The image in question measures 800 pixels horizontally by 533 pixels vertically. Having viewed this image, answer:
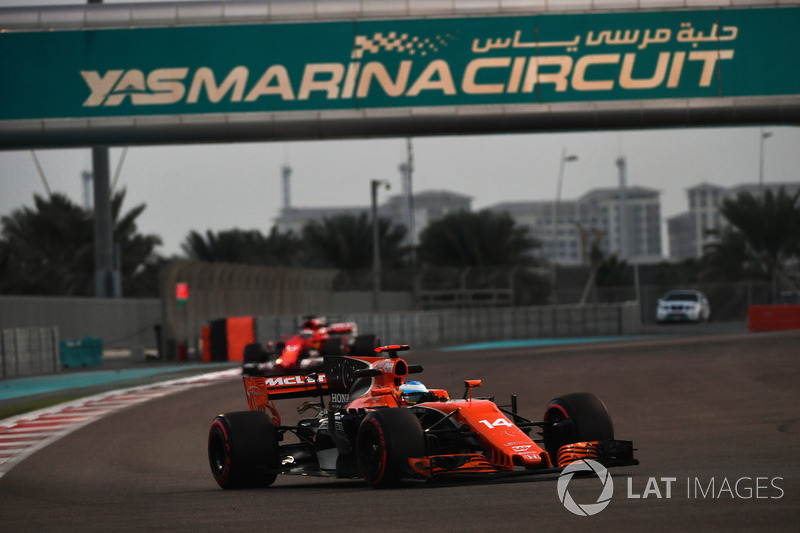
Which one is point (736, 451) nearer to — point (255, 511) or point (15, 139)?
point (255, 511)

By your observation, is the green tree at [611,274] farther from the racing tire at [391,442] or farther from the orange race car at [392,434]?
the racing tire at [391,442]

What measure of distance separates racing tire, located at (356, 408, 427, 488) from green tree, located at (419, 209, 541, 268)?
1917 inches

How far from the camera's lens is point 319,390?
1123 cm

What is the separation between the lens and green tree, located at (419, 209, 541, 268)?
2282 inches

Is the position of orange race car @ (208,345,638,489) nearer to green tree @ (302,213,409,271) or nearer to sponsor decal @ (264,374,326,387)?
sponsor decal @ (264,374,326,387)

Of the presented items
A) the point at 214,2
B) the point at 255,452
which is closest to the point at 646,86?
the point at 214,2

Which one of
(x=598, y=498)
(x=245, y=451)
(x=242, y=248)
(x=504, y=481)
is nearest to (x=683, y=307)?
(x=242, y=248)

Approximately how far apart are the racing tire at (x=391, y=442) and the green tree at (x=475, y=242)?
4868cm

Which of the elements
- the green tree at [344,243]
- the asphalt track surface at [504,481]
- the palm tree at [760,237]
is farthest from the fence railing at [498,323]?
the asphalt track surface at [504,481]

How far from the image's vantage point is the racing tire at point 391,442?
28.8 feet

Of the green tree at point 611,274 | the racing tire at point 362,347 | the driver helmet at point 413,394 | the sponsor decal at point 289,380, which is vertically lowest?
the racing tire at point 362,347

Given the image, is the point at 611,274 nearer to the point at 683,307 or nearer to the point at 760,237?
the point at 760,237

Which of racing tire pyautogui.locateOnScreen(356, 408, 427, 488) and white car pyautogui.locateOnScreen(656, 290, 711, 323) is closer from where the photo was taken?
racing tire pyautogui.locateOnScreen(356, 408, 427, 488)

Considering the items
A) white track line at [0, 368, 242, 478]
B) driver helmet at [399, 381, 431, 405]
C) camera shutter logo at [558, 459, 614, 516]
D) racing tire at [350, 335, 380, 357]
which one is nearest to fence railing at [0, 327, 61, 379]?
white track line at [0, 368, 242, 478]
